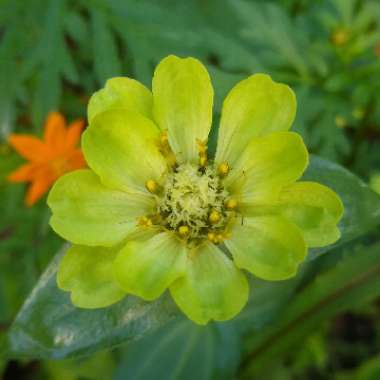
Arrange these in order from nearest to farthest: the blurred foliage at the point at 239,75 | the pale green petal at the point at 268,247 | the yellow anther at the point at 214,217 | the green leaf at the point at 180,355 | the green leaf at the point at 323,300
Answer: the pale green petal at the point at 268,247 < the yellow anther at the point at 214,217 < the green leaf at the point at 323,300 < the blurred foliage at the point at 239,75 < the green leaf at the point at 180,355

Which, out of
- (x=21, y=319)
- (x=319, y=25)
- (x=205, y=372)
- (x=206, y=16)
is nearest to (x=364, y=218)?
(x=21, y=319)

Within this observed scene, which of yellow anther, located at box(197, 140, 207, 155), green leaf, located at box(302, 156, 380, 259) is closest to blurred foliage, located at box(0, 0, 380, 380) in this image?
green leaf, located at box(302, 156, 380, 259)

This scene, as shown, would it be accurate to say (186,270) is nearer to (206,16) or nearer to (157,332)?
(157,332)

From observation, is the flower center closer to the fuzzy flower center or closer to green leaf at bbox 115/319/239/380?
the fuzzy flower center

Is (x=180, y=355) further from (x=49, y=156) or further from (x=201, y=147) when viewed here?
(x=201, y=147)

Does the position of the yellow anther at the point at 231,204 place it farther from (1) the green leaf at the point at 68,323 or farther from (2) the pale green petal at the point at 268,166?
(1) the green leaf at the point at 68,323

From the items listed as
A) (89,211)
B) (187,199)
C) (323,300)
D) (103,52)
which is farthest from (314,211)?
(103,52)

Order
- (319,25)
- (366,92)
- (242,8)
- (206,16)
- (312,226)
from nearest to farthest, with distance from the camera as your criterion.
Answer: (312,226) < (366,92) < (242,8) < (319,25) < (206,16)

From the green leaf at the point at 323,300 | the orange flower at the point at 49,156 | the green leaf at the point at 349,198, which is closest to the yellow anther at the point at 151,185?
the green leaf at the point at 349,198
